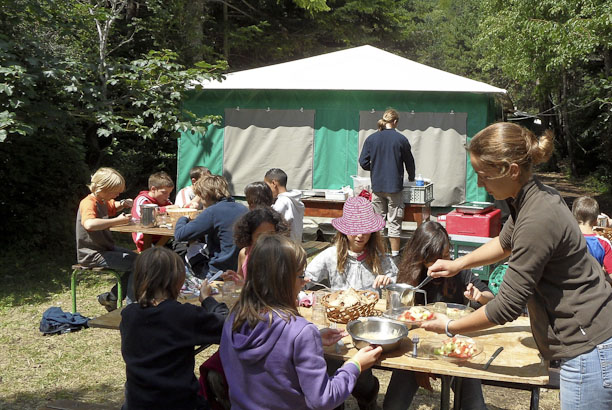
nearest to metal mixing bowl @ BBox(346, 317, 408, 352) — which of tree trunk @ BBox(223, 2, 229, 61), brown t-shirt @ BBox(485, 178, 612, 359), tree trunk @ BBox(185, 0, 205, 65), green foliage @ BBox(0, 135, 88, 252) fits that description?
brown t-shirt @ BBox(485, 178, 612, 359)

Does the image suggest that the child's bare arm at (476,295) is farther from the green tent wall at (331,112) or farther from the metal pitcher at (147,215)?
the green tent wall at (331,112)

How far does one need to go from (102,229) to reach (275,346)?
3783mm

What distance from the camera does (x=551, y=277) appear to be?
6.79 ft

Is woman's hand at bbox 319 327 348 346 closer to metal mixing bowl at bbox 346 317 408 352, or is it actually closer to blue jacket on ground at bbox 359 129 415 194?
metal mixing bowl at bbox 346 317 408 352

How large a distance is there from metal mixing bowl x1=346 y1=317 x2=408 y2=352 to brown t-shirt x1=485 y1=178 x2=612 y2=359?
2.15 ft

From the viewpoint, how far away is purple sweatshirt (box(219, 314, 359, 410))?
213 centimetres

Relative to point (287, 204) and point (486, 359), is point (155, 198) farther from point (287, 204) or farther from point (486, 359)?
point (486, 359)

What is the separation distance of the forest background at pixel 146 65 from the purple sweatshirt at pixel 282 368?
16.3 ft

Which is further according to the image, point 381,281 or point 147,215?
point 147,215

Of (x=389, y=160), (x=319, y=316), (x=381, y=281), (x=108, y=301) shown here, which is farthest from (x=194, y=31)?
(x=319, y=316)

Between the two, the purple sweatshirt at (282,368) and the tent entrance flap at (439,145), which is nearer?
the purple sweatshirt at (282,368)

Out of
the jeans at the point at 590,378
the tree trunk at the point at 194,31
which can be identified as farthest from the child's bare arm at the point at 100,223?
the tree trunk at the point at 194,31

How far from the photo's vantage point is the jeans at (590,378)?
204 cm

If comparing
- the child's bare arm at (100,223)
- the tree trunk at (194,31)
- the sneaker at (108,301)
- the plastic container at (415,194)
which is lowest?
the sneaker at (108,301)
